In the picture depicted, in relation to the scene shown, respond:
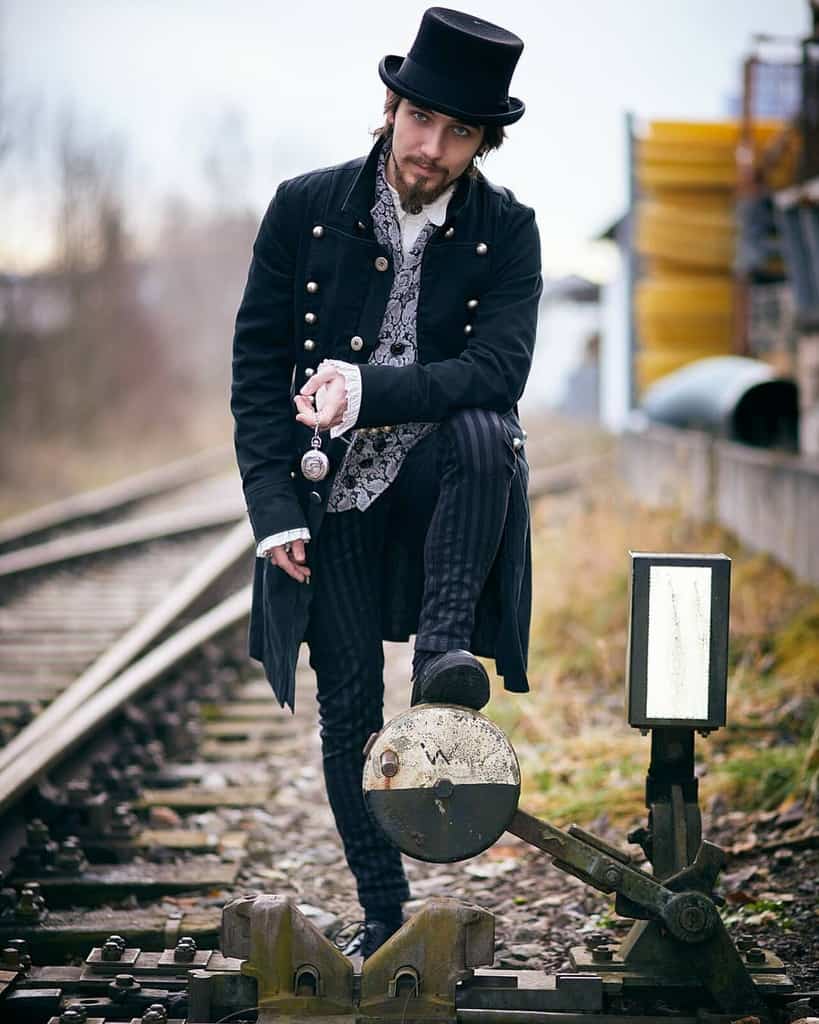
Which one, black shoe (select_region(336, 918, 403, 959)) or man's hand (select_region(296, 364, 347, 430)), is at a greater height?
man's hand (select_region(296, 364, 347, 430))

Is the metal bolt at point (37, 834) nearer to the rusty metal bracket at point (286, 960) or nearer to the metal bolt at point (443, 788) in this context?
the rusty metal bracket at point (286, 960)

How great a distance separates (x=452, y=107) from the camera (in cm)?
261

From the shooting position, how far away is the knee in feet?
8.70

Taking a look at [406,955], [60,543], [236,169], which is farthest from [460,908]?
[236,169]

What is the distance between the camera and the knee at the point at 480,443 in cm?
265

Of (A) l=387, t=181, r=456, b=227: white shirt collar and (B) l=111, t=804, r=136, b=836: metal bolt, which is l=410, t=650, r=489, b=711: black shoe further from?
(B) l=111, t=804, r=136, b=836: metal bolt

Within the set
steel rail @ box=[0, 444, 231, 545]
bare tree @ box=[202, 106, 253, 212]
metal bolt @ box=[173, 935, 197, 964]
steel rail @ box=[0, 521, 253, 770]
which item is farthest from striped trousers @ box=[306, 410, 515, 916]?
bare tree @ box=[202, 106, 253, 212]

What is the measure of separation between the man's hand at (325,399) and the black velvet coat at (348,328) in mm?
159

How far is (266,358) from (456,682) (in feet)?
2.76

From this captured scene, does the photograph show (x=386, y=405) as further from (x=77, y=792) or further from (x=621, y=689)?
(x=621, y=689)

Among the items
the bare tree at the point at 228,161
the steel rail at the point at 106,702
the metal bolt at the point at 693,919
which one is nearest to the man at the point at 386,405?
the metal bolt at the point at 693,919

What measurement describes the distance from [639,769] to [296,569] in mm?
2120

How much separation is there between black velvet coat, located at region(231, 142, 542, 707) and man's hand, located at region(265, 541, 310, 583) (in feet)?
0.14

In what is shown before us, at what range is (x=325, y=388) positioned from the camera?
2678mm
